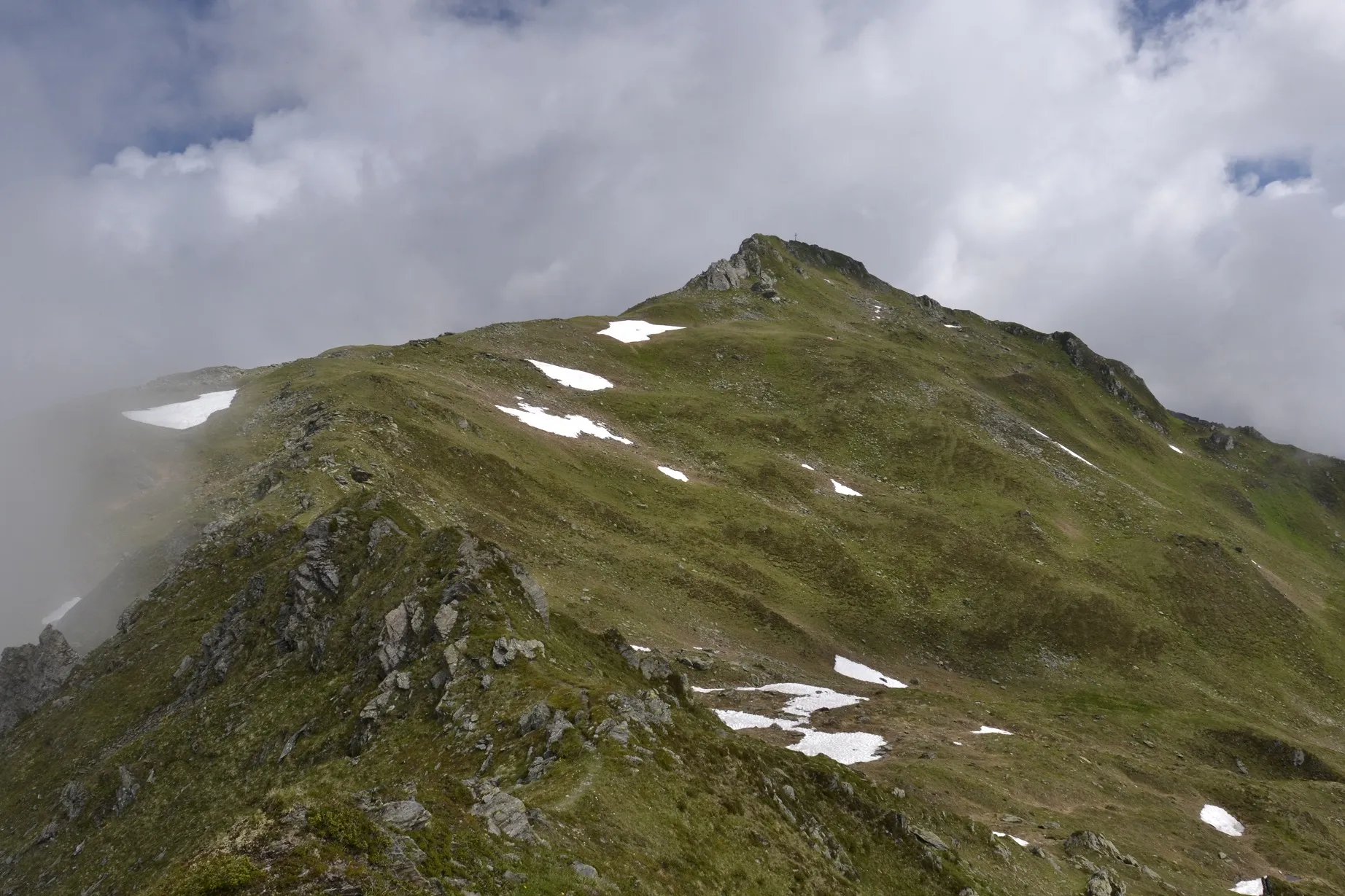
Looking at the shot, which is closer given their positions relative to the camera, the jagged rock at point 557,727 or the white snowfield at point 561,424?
the jagged rock at point 557,727

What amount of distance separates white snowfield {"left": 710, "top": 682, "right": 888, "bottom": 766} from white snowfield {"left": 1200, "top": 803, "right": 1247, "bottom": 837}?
1922cm

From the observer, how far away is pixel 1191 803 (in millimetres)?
44188

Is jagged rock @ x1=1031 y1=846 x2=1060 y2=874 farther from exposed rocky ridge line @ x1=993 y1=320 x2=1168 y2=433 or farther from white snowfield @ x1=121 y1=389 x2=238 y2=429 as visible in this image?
exposed rocky ridge line @ x1=993 y1=320 x2=1168 y2=433

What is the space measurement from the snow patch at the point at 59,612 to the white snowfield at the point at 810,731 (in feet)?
133

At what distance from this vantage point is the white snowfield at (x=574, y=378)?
311 ft

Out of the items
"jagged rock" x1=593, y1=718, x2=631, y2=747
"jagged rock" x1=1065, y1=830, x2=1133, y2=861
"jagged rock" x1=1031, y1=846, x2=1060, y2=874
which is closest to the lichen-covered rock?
"jagged rock" x1=1065, y1=830, x2=1133, y2=861

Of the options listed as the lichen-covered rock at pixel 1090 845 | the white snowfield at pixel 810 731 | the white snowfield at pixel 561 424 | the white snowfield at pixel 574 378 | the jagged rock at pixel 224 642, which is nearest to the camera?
the jagged rock at pixel 224 642

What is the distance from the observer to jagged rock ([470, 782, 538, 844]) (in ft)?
50.9

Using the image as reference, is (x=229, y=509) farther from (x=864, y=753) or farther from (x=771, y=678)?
(x=864, y=753)

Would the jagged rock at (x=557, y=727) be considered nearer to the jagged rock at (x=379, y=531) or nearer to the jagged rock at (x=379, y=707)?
the jagged rock at (x=379, y=707)

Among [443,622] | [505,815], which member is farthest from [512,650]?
[505,815]

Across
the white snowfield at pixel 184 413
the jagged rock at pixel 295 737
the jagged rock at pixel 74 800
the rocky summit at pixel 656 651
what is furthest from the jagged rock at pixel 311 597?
the white snowfield at pixel 184 413

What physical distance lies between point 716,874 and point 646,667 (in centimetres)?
1350

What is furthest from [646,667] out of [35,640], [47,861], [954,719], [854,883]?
[35,640]
